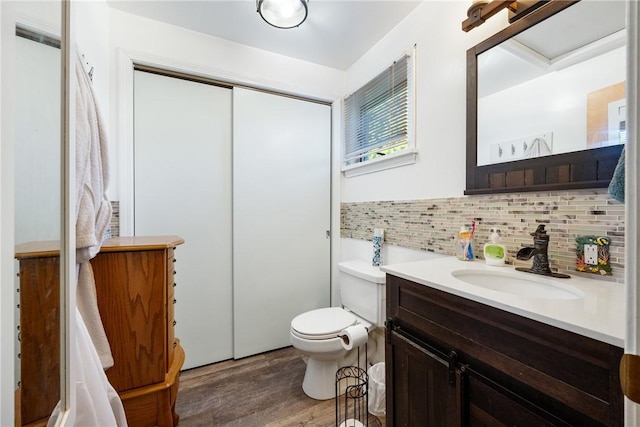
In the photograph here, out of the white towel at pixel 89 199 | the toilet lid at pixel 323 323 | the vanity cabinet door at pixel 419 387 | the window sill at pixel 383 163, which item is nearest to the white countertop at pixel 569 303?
the vanity cabinet door at pixel 419 387

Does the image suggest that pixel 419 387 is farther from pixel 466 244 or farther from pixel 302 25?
pixel 302 25

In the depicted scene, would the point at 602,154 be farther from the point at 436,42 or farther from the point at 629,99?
the point at 436,42

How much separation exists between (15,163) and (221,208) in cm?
152

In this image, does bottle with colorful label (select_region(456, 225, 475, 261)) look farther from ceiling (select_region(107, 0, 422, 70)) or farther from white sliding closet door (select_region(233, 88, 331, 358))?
ceiling (select_region(107, 0, 422, 70))

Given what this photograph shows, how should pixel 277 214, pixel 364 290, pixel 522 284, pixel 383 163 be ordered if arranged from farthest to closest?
1. pixel 277 214
2. pixel 383 163
3. pixel 364 290
4. pixel 522 284

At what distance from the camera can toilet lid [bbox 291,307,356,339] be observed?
1.40 meters

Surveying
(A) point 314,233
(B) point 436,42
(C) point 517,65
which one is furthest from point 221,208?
(C) point 517,65

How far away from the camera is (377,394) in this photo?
137 cm

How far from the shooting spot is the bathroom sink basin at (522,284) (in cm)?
80

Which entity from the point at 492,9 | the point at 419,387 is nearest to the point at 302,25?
the point at 492,9

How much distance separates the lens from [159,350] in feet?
3.72

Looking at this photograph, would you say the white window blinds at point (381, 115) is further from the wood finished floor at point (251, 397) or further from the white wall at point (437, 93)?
the wood finished floor at point (251, 397)

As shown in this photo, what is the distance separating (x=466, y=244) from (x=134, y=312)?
1.51 m

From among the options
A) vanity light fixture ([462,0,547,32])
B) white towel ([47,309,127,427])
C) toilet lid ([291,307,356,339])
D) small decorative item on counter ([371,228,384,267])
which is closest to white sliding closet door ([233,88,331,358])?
toilet lid ([291,307,356,339])
